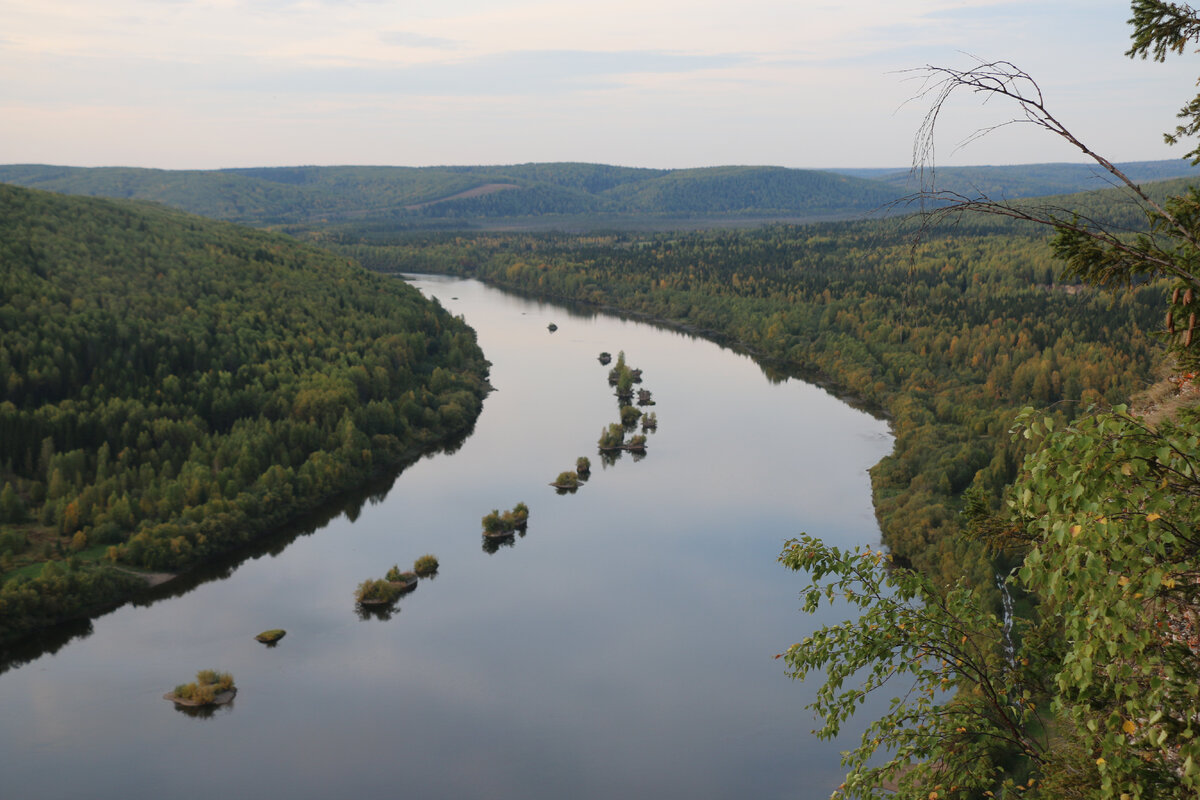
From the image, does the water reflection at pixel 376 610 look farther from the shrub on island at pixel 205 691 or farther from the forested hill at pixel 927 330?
the forested hill at pixel 927 330

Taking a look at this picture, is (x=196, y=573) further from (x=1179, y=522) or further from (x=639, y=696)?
(x=1179, y=522)

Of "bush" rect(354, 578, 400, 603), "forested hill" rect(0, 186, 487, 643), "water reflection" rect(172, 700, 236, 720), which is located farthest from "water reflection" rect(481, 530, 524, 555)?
"water reflection" rect(172, 700, 236, 720)

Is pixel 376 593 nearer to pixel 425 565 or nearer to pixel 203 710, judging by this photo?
pixel 425 565

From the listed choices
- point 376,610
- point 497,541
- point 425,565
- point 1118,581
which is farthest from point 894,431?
point 1118,581

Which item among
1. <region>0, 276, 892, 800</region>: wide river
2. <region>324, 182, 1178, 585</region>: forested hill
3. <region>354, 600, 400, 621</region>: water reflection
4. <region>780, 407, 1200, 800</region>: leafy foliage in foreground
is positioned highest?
<region>780, 407, 1200, 800</region>: leafy foliage in foreground

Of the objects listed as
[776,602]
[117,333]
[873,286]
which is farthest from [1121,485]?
[873,286]

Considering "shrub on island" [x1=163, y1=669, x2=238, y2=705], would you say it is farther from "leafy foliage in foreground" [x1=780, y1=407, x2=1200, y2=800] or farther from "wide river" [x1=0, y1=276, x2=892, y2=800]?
"leafy foliage in foreground" [x1=780, y1=407, x2=1200, y2=800]
